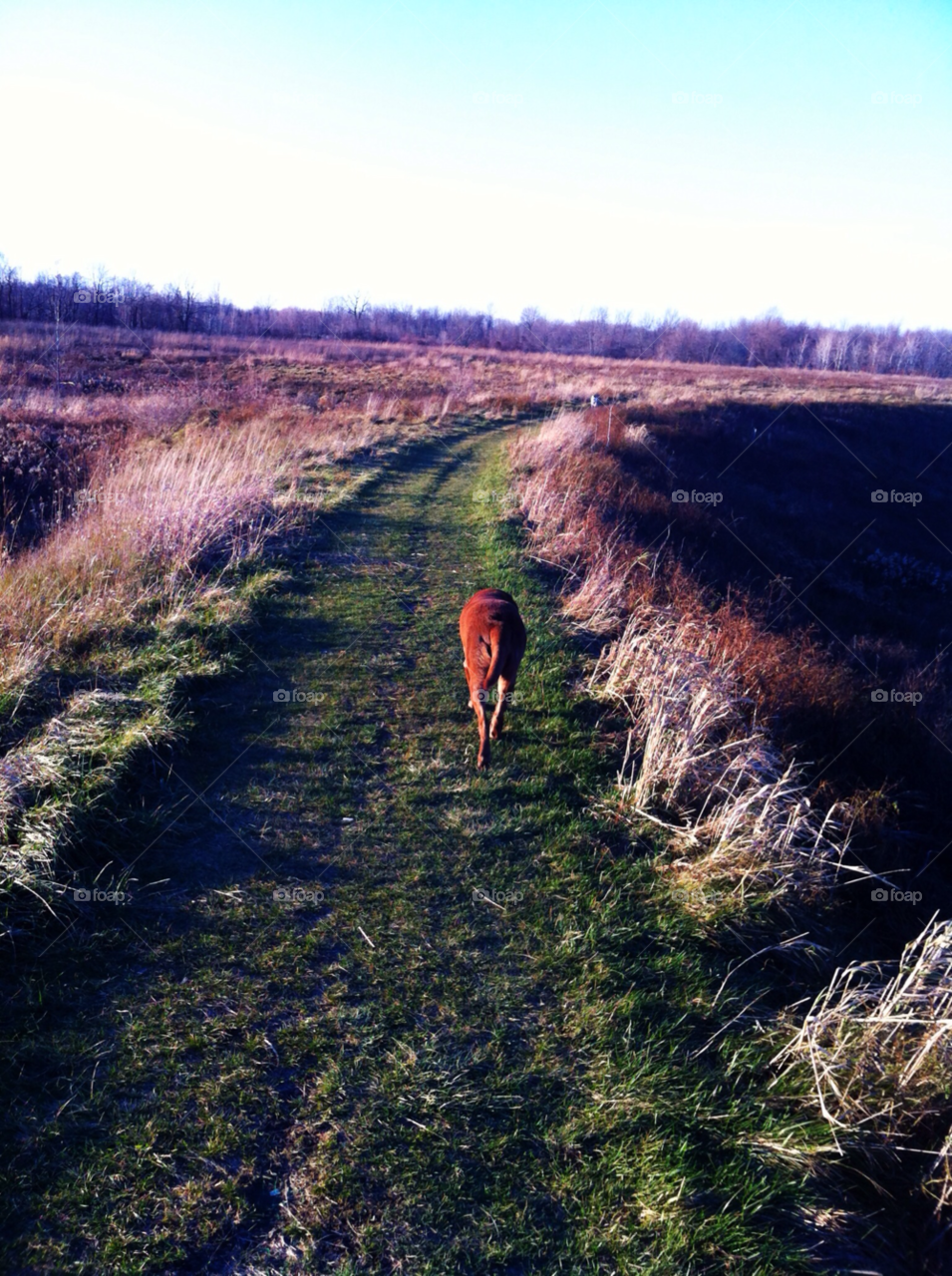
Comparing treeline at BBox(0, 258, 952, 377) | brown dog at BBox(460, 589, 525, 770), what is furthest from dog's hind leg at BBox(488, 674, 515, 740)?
treeline at BBox(0, 258, 952, 377)

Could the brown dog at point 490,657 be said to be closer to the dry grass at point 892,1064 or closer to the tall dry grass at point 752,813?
the tall dry grass at point 752,813

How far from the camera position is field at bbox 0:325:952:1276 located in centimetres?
240

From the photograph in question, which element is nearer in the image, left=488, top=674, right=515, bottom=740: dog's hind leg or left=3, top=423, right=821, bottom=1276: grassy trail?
left=3, top=423, right=821, bottom=1276: grassy trail

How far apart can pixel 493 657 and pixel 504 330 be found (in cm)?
9697

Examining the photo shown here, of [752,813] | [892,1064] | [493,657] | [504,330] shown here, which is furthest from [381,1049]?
[504,330]

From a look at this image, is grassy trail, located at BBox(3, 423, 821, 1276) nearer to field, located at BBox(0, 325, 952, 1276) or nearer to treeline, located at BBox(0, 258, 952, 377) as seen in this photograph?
field, located at BBox(0, 325, 952, 1276)

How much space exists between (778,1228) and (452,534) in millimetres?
9002

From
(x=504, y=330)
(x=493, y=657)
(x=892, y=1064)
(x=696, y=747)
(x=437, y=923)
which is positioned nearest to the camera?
(x=892, y=1064)

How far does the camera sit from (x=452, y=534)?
10.7 metres

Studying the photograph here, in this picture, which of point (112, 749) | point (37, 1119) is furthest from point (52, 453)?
point (37, 1119)

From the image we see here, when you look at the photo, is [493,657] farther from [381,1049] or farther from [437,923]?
[381,1049]

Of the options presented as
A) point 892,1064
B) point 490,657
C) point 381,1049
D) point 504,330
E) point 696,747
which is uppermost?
point 504,330

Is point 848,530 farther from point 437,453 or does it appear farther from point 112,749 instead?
point 112,749

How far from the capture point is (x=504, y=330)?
94188 mm
